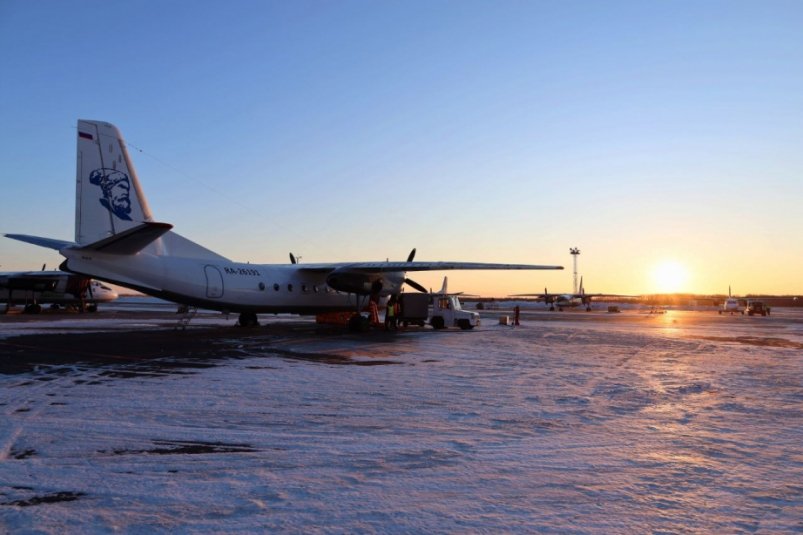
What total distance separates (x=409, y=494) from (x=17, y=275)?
176 ft

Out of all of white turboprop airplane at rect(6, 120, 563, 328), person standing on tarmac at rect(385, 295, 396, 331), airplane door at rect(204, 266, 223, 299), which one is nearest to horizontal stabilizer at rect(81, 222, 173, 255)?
white turboprop airplane at rect(6, 120, 563, 328)

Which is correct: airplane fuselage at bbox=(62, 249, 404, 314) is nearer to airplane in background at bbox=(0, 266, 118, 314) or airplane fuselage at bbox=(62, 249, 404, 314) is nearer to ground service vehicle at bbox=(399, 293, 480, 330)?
ground service vehicle at bbox=(399, 293, 480, 330)

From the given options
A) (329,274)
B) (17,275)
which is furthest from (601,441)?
(17,275)

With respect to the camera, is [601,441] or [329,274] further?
[329,274]

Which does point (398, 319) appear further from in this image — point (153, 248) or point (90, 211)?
point (90, 211)

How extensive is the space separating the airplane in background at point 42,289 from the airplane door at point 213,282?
28127 mm

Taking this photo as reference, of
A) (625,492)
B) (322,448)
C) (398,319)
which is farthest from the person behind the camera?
(398,319)

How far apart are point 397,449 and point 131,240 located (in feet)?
51.6

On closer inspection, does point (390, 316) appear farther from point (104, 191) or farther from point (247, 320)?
point (104, 191)

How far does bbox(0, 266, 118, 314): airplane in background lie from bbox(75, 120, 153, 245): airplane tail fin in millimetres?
29709

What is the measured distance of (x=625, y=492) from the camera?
5223mm

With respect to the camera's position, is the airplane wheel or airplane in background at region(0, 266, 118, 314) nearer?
the airplane wheel

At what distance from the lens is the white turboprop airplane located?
20.4 meters

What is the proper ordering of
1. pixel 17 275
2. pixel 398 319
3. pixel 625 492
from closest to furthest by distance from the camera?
pixel 625 492
pixel 398 319
pixel 17 275
